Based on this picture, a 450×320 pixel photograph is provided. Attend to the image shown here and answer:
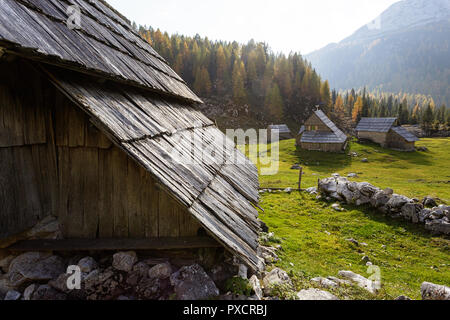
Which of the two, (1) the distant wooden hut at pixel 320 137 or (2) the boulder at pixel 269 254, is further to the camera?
(1) the distant wooden hut at pixel 320 137

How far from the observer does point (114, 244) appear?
3.41m

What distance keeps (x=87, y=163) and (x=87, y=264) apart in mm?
1492

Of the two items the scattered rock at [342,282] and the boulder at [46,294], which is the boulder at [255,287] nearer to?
the boulder at [46,294]

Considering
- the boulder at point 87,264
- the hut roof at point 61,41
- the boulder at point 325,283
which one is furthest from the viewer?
the boulder at point 325,283

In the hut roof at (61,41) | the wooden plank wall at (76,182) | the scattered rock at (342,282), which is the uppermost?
the hut roof at (61,41)

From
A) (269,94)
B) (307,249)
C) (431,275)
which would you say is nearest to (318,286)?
(307,249)

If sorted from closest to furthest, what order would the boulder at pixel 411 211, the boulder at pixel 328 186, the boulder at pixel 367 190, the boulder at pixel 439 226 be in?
the boulder at pixel 439 226 < the boulder at pixel 411 211 < the boulder at pixel 367 190 < the boulder at pixel 328 186

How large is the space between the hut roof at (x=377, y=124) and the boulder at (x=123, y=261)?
61.0m

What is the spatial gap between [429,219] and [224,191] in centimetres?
1388

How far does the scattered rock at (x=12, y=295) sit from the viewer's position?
302 cm

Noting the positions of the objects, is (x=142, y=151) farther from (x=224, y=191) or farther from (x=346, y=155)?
(x=346, y=155)

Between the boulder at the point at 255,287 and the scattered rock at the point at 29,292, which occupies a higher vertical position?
the scattered rock at the point at 29,292

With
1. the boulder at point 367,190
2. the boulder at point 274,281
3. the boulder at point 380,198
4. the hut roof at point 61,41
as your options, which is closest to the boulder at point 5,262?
the hut roof at point 61,41
